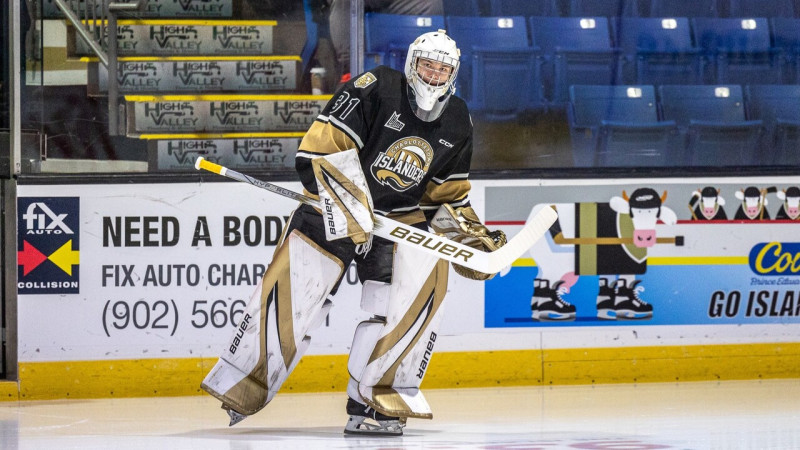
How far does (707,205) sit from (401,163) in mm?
1828

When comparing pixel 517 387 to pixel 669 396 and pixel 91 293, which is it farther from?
pixel 91 293

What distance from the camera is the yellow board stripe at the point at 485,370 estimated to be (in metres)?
4.57

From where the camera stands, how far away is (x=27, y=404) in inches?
174

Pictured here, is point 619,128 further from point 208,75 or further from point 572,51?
point 208,75

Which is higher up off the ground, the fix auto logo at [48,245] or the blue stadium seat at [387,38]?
the blue stadium seat at [387,38]

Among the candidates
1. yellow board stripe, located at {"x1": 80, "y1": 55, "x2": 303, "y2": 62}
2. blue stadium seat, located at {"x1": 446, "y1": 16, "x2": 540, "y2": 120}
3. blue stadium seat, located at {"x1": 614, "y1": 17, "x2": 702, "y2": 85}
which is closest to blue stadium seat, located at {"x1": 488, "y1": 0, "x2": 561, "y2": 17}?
blue stadium seat, located at {"x1": 446, "y1": 16, "x2": 540, "y2": 120}

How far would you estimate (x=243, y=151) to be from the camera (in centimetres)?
488

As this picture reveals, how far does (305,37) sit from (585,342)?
5.33ft

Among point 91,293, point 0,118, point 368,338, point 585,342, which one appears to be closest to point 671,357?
point 585,342

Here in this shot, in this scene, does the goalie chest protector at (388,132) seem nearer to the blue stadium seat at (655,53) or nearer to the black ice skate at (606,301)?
the black ice skate at (606,301)

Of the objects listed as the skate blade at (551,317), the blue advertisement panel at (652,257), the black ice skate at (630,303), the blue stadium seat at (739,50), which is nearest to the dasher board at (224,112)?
the blue advertisement panel at (652,257)

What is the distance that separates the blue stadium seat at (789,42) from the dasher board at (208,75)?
6.68 ft

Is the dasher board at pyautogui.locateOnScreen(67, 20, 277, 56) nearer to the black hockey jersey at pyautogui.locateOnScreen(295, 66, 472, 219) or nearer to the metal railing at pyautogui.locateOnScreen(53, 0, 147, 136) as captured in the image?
the metal railing at pyautogui.locateOnScreen(53, 0, 147, 136)

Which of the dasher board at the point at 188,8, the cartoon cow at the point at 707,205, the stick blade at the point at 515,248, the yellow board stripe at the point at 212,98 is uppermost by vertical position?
the dasher board at the point at 188,8
